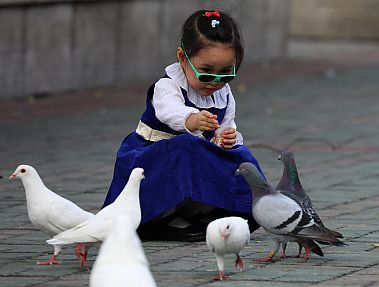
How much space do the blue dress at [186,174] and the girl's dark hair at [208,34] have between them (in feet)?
0.95

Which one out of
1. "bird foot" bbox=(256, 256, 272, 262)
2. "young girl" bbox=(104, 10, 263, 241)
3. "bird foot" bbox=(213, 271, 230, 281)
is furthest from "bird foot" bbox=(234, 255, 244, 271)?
"young girl" bbox=(104, 10, 263, 241)

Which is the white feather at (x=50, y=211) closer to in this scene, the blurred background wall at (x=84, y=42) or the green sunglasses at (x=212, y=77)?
the green sunglasses at (x=212, y=77)

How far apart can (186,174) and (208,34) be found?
78 cm

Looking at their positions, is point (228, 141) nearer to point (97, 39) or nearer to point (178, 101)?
point (178, 101)

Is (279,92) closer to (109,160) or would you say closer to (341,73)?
(341,73)

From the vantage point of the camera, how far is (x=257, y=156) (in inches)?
409

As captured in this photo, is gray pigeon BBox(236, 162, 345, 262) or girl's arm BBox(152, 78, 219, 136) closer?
gray pigeon BBox(236, 162, 345, 262)

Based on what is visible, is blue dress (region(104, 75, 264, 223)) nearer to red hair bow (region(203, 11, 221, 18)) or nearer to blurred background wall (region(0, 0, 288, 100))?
red hair bow (region(203, 11, 221, 18))

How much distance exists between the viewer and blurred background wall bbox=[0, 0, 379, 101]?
14539 mm

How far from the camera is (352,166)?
9836 mm

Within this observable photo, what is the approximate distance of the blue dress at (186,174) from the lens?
641cm

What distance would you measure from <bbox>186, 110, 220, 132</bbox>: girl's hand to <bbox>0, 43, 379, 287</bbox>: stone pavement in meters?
0.63

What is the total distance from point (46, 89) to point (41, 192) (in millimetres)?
9471

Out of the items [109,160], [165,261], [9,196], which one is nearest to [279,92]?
[109,160]
